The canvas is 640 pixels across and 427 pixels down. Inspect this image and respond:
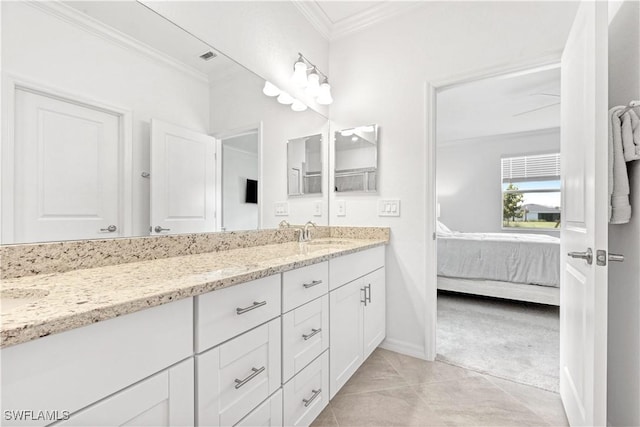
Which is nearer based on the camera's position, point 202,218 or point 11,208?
point 11,208

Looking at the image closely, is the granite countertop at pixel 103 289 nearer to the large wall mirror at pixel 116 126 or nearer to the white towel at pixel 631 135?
the large wall mirror at pixel 116 126

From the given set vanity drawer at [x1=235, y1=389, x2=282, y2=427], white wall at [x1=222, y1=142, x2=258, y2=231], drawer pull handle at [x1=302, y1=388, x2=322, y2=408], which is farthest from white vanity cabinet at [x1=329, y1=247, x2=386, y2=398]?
white wall at [x1=222, y1=142, x2=258, y2=231]

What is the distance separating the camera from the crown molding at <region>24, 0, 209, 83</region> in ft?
3.12

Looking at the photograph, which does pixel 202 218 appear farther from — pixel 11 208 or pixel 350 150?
pixel 350 150

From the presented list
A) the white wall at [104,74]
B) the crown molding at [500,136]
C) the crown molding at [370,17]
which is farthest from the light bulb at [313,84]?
the crown molding at [500,136]

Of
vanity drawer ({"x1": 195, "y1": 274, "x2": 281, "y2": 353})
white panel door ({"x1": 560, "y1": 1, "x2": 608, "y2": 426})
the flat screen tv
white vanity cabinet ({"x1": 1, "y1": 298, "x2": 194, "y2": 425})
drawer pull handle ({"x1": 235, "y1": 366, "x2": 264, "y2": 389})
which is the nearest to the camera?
white vanity cabinet ({"x1": 1, "y1": 298, "x2": 194, "y2": 425})

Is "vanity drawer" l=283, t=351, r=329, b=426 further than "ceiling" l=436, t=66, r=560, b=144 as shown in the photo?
No

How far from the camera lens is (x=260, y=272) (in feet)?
3.26

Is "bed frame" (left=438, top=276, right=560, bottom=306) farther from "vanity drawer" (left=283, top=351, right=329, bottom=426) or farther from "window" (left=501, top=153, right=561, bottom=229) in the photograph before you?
"window" (left=501, top=153, right=561, bottom=229)

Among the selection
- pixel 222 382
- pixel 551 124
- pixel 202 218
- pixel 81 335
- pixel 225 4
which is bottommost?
pixel 222 382

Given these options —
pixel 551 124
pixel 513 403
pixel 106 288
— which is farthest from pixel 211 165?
pixel 551 124

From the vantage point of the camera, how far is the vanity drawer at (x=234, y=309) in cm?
81

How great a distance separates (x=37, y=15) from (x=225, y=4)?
95 centimetres

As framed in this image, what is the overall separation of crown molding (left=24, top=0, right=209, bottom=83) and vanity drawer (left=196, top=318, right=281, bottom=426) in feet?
3.87
